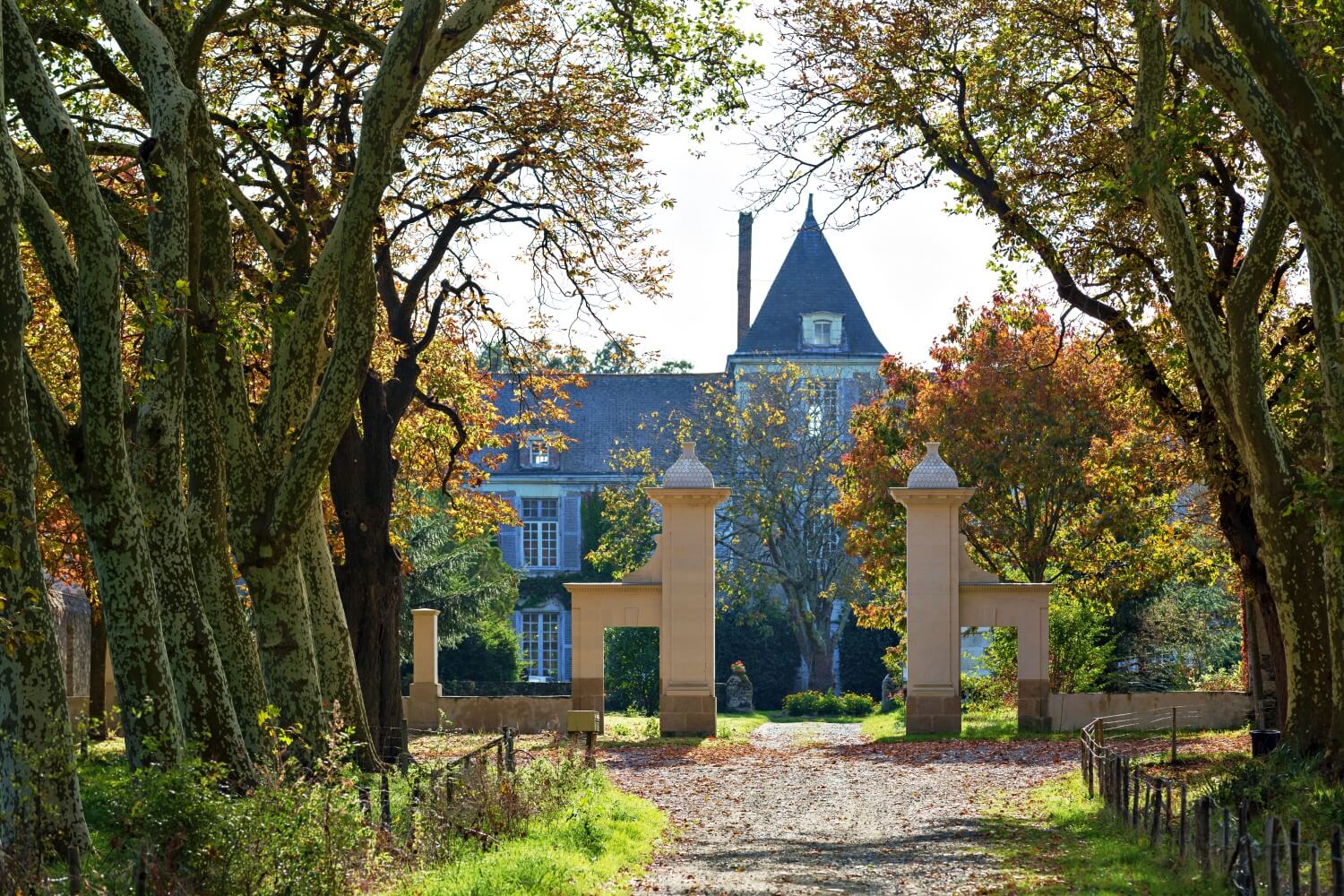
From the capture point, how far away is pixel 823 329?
55.1m

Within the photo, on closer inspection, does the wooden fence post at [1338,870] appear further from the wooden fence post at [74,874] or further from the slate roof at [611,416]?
the slate roof at [611,416]

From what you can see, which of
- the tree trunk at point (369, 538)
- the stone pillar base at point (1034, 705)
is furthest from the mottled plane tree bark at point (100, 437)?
the stone pillar base at point (1034, 705)

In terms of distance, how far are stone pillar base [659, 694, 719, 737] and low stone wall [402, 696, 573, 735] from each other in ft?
5.85

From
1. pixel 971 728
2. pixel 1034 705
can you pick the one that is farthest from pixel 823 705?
pixel 1034 705

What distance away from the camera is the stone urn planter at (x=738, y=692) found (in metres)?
39.5

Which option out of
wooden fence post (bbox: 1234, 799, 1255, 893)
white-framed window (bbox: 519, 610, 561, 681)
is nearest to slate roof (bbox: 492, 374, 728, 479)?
white-framed window (bbox: 519, 610, 561, 681)

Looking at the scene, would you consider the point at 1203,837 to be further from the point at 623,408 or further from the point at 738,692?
the point at 623,408

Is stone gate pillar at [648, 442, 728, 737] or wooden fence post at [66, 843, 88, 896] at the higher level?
stone gate pillar at [648, 442, 728, 737]

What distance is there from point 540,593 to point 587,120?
1292 inches

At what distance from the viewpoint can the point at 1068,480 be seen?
2998cm

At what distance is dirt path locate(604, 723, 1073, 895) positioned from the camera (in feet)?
36.5

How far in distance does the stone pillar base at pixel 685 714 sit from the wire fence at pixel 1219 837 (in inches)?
355

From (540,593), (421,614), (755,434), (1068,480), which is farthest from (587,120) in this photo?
(540,593)

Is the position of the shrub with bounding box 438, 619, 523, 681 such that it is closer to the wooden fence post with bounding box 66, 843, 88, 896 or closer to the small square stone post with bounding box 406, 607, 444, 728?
the small square stone post with bounding box 406, 607, 444, 728
